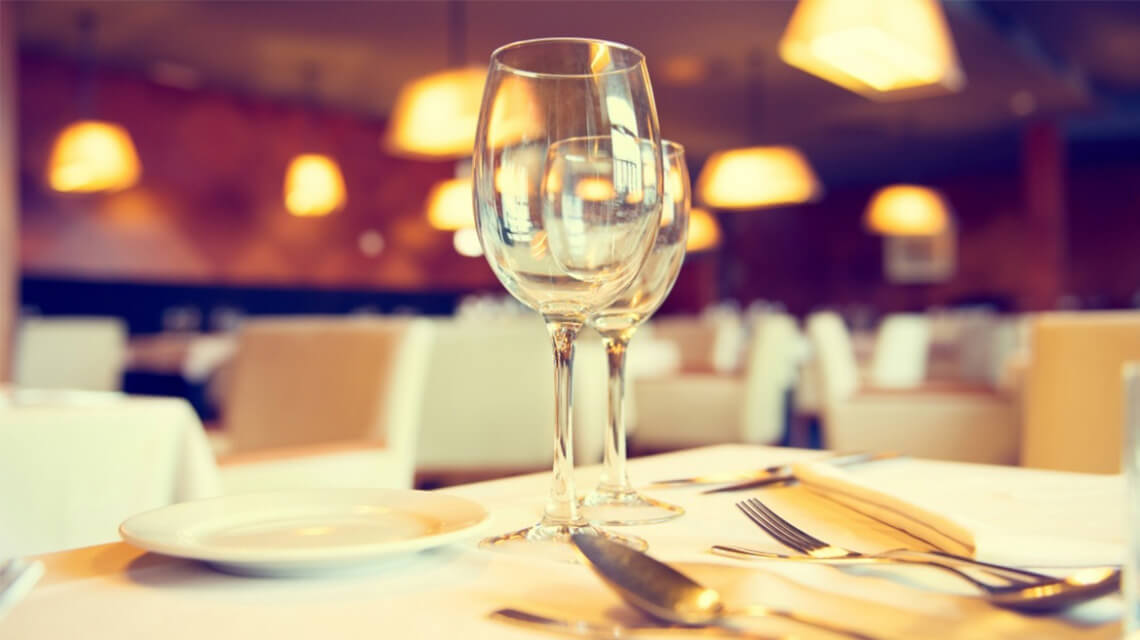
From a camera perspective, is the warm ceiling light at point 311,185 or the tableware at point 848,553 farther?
the warm ceiling light at point 311,185

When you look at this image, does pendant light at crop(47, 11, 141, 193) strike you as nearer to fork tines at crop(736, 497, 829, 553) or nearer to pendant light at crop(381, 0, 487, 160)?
pendant light at crop(381, 0, 487, 160)

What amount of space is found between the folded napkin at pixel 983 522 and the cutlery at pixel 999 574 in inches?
0.6

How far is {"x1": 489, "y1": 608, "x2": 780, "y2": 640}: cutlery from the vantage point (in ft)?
1.16

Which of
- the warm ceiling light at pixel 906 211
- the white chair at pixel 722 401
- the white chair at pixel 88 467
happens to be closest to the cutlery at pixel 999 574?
the white chair at pixel 88 467

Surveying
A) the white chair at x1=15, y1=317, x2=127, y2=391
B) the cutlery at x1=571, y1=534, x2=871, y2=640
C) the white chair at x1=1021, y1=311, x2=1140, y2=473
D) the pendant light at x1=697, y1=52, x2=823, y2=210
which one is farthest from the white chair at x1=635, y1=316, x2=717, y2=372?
the cutlery at x1=571, y1=534, x2=871, y2=640

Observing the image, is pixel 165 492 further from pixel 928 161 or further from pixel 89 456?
pixel 928 161

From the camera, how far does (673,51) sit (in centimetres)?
649

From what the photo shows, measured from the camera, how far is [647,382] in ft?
15.1

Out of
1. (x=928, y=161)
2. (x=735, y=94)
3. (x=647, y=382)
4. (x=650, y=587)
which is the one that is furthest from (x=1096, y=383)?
(x=928, y=161)

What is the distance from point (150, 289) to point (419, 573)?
25.0ft

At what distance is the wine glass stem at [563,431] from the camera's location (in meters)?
0.51

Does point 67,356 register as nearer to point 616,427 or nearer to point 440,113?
point 440,113

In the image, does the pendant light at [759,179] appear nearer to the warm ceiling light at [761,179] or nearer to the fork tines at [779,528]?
the warm ceiling light at [761,179]

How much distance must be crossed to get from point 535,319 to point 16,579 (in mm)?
4170
